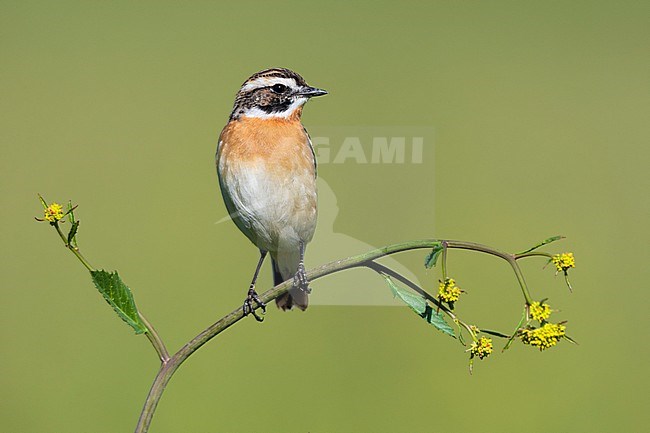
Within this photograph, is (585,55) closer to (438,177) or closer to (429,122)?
(429,122)

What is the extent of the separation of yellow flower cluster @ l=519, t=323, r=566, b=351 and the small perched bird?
35.2 inches

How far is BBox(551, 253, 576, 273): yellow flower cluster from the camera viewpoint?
37.3 inches

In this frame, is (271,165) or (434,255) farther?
(271,165)

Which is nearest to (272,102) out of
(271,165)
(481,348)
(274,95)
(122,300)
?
(274,95)

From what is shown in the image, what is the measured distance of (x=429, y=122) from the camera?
6.20m

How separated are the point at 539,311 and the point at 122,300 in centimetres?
49

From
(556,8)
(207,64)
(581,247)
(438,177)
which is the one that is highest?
(556,8)

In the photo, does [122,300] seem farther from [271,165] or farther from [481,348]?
[271,165]

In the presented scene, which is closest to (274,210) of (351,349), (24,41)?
(351,349)

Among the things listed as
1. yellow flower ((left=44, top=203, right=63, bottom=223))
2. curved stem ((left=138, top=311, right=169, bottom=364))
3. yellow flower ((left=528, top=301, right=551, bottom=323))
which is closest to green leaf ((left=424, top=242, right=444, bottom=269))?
yellow flower ((left=528, top=301, right=551, bottom=323))

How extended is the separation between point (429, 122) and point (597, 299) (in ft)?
6.86

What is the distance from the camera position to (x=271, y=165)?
1.87 m

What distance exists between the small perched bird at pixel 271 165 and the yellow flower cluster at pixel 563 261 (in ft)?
2.88

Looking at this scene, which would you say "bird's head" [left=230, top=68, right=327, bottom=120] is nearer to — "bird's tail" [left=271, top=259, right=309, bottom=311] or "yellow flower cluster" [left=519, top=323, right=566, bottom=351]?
"bird's tail" [left=271, top=259, right=309, bottom=311]
